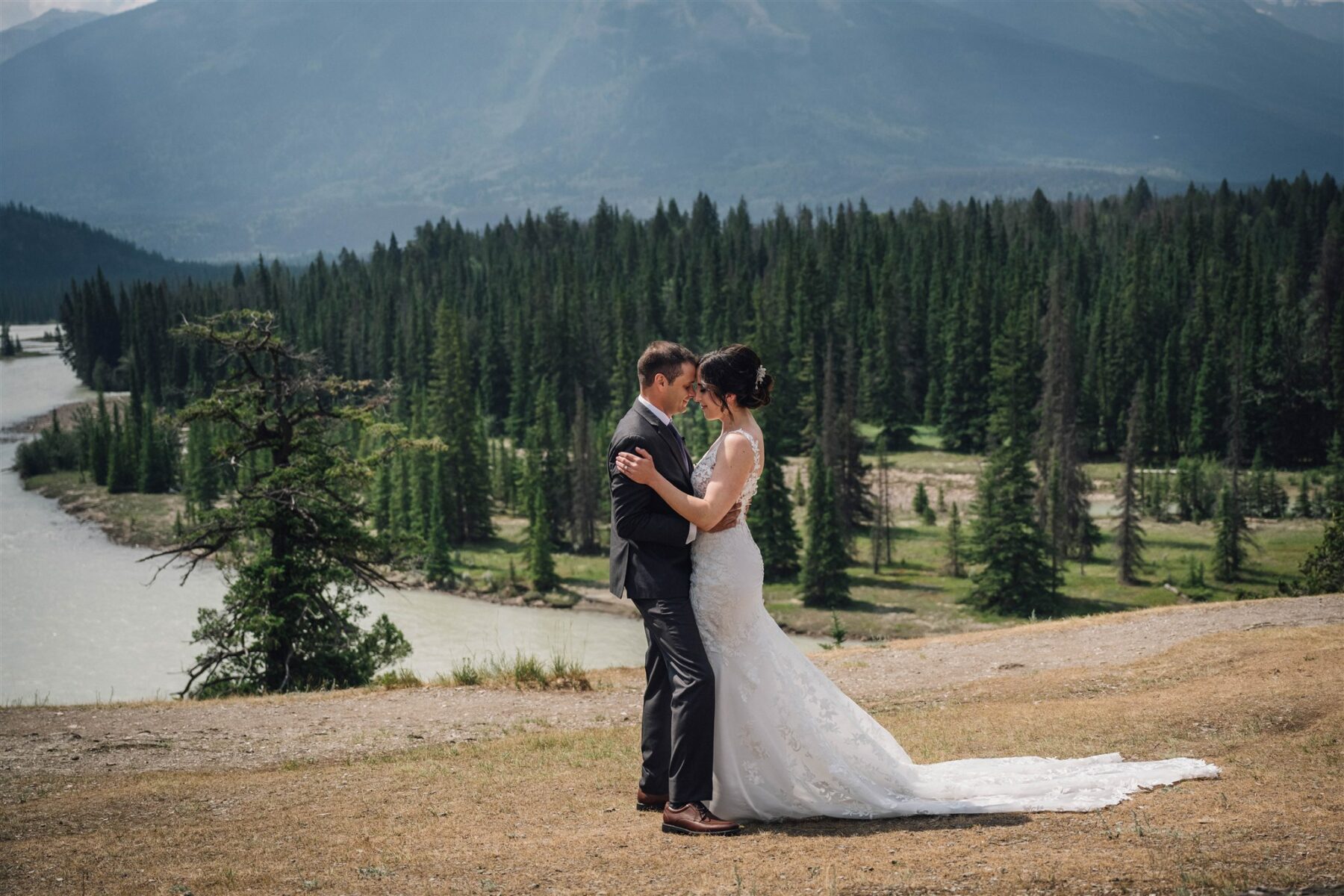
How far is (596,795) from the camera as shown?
959 cm

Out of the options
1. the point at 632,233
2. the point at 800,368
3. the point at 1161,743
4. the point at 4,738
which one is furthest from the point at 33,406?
the point at 1161,743

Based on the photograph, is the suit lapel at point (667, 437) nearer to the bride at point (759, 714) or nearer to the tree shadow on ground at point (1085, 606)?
the bride at point (759, 714)

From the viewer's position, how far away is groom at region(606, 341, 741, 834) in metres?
8.37

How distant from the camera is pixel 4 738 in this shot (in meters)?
13.1

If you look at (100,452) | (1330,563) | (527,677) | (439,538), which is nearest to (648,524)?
(527,677)

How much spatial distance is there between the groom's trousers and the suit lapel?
35.5 inches

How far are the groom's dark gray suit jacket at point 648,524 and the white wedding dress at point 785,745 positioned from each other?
6.9 inches

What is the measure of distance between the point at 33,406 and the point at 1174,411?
114 m

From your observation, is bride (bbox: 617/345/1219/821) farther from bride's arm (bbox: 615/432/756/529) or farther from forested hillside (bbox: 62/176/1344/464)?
forested hillside (bbox: 62/176/1344/464)

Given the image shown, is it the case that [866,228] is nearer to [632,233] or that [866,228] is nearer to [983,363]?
[632,233]

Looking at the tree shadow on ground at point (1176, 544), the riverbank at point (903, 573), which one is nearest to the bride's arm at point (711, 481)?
the riverbank at point (903, 573)

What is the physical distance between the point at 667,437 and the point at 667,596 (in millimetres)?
1148

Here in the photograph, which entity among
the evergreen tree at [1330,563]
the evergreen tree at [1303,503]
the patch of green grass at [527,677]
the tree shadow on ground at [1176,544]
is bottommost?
the tree shadow on ground at [1176,544]

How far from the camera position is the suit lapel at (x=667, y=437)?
862 centimetres
